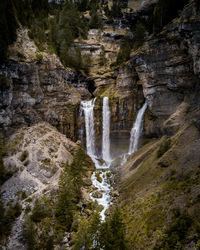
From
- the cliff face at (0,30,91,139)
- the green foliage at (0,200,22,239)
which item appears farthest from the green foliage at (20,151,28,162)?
the green foliage at (0,200,22,239)

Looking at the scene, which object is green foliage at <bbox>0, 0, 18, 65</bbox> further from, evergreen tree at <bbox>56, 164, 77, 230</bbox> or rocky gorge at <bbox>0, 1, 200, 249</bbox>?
evergreen tree at <bbox>56, 164, 77, 230</bbox>

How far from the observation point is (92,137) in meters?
50.7

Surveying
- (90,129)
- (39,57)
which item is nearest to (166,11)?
(39,57)

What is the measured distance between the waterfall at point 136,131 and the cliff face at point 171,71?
2.04 m

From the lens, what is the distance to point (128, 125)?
48.9 metres

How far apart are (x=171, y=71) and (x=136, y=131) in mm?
17855

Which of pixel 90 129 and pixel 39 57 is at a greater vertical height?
pixel 39 57

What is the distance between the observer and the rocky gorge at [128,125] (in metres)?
20.3

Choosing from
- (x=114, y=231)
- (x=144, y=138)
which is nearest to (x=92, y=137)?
(x=144, y=138)

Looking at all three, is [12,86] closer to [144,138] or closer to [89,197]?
[89,197]

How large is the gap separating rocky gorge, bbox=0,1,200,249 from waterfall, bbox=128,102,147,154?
1372 millimetres

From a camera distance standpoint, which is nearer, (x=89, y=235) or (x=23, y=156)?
(x=89, y=235)

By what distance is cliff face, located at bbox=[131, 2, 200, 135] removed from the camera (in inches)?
1297

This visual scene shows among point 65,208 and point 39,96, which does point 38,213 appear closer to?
point 65,208
